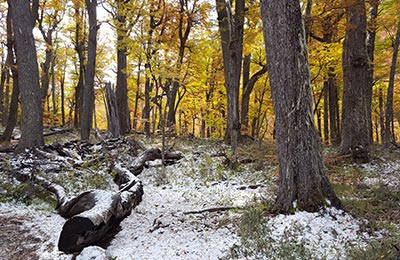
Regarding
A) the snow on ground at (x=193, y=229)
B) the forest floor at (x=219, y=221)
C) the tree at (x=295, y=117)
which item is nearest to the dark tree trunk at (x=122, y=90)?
the forest floor at (x=219, y=221)

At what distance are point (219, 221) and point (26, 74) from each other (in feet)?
23.7

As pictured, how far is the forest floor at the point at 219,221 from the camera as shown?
3.08m

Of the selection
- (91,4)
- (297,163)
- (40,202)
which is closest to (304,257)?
(297,163)

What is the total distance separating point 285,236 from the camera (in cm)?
321

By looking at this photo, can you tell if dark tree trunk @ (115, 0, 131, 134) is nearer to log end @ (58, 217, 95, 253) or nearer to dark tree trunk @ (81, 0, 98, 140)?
dark tree trunk @ (81, 0, 98, 140)

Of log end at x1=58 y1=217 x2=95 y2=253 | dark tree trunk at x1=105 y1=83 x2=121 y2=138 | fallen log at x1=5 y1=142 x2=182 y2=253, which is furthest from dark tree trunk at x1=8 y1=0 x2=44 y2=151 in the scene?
log end at x1=58 y1=217 x2=95 y2=253

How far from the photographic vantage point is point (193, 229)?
155 inches

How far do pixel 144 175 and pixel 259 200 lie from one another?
3819mm

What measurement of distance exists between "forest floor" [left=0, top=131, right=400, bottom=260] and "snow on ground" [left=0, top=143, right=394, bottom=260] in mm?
12

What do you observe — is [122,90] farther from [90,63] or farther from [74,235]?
[74,235]

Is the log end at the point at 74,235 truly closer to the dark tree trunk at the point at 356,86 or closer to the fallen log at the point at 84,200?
the fallen log at the point at 84,200

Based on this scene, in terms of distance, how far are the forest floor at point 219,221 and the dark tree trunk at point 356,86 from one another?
694 millimetres

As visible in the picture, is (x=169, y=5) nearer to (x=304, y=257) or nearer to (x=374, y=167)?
(x=374, y=167)

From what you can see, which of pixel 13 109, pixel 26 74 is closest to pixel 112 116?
pixel 13 109
